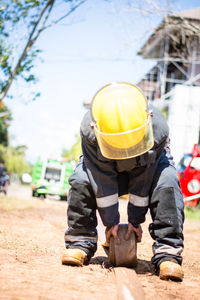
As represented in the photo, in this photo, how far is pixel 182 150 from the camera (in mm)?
17391

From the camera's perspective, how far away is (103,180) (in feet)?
9.33

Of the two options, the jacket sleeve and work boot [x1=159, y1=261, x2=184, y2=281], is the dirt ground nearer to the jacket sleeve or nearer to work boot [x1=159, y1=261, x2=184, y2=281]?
work boot [x1=159, y1=261, x2=184, y2=281]

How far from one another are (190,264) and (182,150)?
47.3ft

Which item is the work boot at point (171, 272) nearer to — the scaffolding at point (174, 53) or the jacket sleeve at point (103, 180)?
the jacket sleeve at point (103, 180)

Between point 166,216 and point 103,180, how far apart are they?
0.51 metres

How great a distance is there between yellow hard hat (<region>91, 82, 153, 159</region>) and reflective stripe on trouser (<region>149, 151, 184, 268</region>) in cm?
35

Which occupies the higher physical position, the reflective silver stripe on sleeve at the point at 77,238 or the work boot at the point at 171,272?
the work boot at the point at 171,272

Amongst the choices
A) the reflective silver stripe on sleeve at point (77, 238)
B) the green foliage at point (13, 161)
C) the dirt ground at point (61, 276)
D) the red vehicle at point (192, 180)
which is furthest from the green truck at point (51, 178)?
the green foliage at point (13, 161)

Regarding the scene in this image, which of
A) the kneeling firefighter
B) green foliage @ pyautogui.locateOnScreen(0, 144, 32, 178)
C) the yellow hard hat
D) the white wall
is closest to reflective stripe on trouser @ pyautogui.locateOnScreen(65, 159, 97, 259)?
the kneeling firefighter

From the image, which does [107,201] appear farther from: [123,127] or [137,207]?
[123,127]

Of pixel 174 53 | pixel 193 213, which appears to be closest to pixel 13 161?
pixel 174 53

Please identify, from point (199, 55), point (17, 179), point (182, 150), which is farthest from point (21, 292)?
point (17, 179)

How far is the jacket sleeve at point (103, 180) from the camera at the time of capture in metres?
2.83

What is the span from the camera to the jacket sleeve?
2.83 meters
